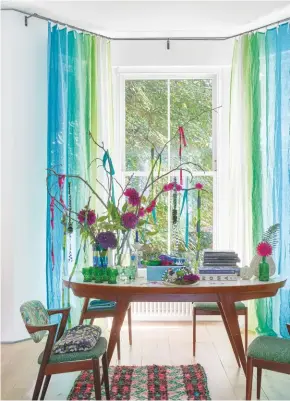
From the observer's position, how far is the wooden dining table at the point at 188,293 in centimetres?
342

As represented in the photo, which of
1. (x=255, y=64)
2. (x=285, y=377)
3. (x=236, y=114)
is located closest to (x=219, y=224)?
(x=236, y=114)

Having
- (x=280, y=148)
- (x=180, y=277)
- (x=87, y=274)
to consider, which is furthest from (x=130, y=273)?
(x=280, y=148)

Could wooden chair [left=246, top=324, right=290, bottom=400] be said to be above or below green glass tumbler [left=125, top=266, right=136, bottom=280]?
below

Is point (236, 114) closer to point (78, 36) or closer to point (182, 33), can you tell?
point (182, 33)

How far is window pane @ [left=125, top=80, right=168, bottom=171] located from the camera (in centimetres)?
538

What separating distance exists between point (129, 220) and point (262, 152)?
67.7 inches

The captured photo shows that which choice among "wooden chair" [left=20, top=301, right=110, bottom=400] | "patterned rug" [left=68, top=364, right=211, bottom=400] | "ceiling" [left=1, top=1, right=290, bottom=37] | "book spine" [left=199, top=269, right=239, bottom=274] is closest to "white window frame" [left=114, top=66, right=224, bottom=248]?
"ceiling" [left=1, top=1, right=290, bottom=37]

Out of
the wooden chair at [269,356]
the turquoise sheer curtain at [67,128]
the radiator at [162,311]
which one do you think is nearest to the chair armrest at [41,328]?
the wooden chair at [269,356]

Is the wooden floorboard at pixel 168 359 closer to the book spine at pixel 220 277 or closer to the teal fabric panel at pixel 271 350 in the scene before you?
the teal fabric panel at pixel 271 350

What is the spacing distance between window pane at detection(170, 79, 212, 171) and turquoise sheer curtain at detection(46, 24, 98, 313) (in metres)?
0.87

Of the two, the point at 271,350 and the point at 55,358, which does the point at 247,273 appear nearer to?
the point at 271,350

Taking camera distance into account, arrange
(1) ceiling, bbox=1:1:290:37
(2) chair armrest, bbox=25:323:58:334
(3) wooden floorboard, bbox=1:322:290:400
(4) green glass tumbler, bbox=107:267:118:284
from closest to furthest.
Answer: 1. (2) chair armrest, bbox=25:323:58:334
2. (3) wooden floorboard, bbox=1:322:290:400
3. (4) green glass tumbler, bbox=107:267:118:284
4. (1) ceiling, bbox=1:1:290:37

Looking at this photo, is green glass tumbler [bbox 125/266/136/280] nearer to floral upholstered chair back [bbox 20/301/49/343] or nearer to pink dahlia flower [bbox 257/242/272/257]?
floral upholstered chair back [bbox 20/301/49/343]

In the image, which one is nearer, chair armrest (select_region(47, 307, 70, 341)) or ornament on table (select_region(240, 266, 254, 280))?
chair armrest (select_region(47, 307, 70, 341))
